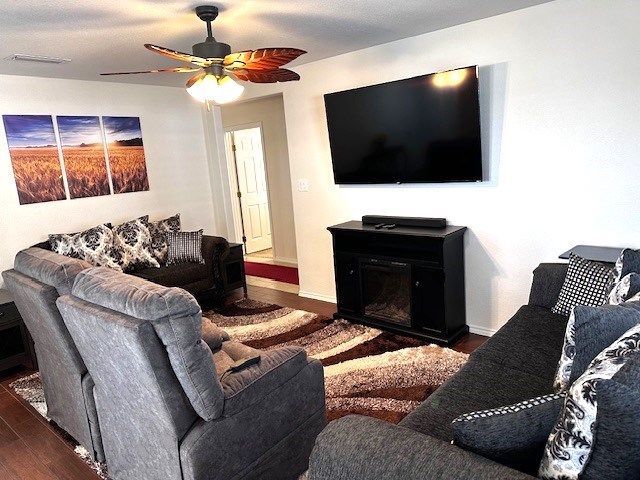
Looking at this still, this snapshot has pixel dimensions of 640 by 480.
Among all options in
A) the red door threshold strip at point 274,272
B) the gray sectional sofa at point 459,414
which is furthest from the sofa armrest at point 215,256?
the gray sectional sofa at point 459,414

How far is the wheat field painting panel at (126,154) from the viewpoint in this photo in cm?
492

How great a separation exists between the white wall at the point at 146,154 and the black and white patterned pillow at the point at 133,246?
0.41m

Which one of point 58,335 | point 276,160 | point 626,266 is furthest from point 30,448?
point 276,160

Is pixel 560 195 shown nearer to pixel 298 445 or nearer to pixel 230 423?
pixel 298 445

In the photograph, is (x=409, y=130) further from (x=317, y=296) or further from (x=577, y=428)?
(x=577, y=428)

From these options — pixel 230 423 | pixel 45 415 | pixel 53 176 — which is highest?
pixel 53 176

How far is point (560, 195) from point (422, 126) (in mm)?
1150

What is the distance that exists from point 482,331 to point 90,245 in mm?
3582

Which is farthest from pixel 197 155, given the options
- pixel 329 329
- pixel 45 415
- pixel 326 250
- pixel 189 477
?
pixel 189 477

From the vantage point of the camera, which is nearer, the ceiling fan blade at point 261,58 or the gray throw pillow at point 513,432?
the gray throw pillow at point 513,432

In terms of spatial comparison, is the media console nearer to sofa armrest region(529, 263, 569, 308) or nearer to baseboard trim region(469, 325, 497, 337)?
baseboard trim region(469, 325, 497, 337)

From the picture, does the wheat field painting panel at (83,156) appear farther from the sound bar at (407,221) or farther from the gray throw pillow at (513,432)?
the gray throw pillow at (513,432)

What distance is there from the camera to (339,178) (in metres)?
4.45

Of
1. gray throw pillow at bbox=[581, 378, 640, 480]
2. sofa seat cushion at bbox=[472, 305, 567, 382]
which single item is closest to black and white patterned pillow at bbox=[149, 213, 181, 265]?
sofa seat cushion at bbox=[472, 305, 567, 382]
